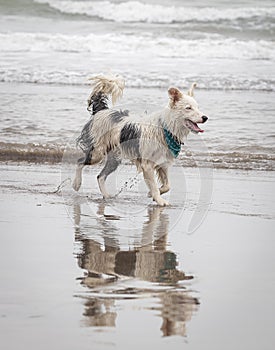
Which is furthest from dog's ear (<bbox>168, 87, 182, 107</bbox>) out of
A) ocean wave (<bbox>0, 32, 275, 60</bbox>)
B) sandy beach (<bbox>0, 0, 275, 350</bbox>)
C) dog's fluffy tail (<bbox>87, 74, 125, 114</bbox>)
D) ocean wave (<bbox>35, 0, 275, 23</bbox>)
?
ocean wave (<bbox>35, 0, 275, 23</bbox>)

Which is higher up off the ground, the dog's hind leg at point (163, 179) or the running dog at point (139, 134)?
the running dog at point (139, 134)

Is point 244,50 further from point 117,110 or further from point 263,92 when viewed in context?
point 117,110

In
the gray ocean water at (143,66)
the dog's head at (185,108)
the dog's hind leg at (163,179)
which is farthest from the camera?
the gray ocean water at (143,66)

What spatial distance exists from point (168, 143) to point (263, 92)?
28.4ft

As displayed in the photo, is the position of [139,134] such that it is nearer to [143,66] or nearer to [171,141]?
[171,141]

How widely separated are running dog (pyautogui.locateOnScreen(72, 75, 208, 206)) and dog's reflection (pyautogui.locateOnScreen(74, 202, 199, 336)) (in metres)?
1.35

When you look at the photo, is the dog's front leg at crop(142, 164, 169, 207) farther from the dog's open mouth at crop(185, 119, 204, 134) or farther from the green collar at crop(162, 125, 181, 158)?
the dog's open mouth at crop(185, 119, 204, 134)

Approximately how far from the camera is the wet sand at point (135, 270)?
3773mm

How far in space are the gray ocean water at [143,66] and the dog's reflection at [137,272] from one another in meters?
4.49

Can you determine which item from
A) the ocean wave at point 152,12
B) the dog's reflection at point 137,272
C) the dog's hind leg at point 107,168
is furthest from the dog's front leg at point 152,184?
the ocean wave at point 152,12

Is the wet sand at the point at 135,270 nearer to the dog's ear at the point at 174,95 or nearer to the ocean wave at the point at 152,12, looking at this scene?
the dog's ear at the point at 174,95

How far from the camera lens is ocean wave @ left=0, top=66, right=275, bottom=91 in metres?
16.8

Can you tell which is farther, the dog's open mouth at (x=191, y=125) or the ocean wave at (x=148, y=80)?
the ocean wave at (x=148, y=80)

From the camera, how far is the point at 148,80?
1709 centimetres
